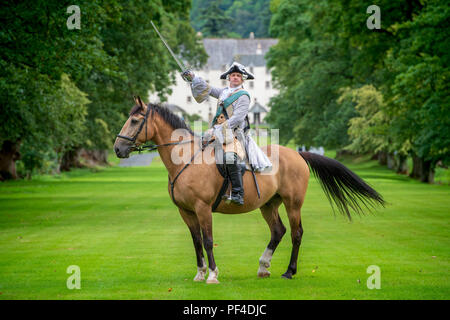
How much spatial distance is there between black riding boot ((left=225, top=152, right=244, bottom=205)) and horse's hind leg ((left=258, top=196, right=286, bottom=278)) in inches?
39.5

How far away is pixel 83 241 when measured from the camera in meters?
16.9

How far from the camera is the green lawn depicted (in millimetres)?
10398

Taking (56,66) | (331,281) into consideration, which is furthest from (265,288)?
(56,66)

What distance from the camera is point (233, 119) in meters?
11.3

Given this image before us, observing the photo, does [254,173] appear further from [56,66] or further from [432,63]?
[432,63]

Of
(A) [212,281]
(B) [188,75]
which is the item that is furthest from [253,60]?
(A) [212,281]

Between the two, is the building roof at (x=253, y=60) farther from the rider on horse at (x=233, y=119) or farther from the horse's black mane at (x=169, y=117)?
the horse's black mane at (x=169, y=117)

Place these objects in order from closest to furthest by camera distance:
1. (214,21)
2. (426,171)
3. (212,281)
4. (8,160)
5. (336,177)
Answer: (212,281), (336,177), (8,160), (426,171), (214,21)

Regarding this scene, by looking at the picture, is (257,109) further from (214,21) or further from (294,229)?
(294,229)

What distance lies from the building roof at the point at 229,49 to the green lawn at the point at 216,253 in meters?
141

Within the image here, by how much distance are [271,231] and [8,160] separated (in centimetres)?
3589

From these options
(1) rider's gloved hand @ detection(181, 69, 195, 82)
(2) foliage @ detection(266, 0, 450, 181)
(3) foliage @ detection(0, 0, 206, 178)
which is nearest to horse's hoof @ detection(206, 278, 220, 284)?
(1) rider's gloved hand @ detection(181, 69, 195, 82)

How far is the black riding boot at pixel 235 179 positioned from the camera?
37.0 ft

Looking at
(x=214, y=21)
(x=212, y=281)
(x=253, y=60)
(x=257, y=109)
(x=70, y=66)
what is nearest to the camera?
(x=212, y=281)
